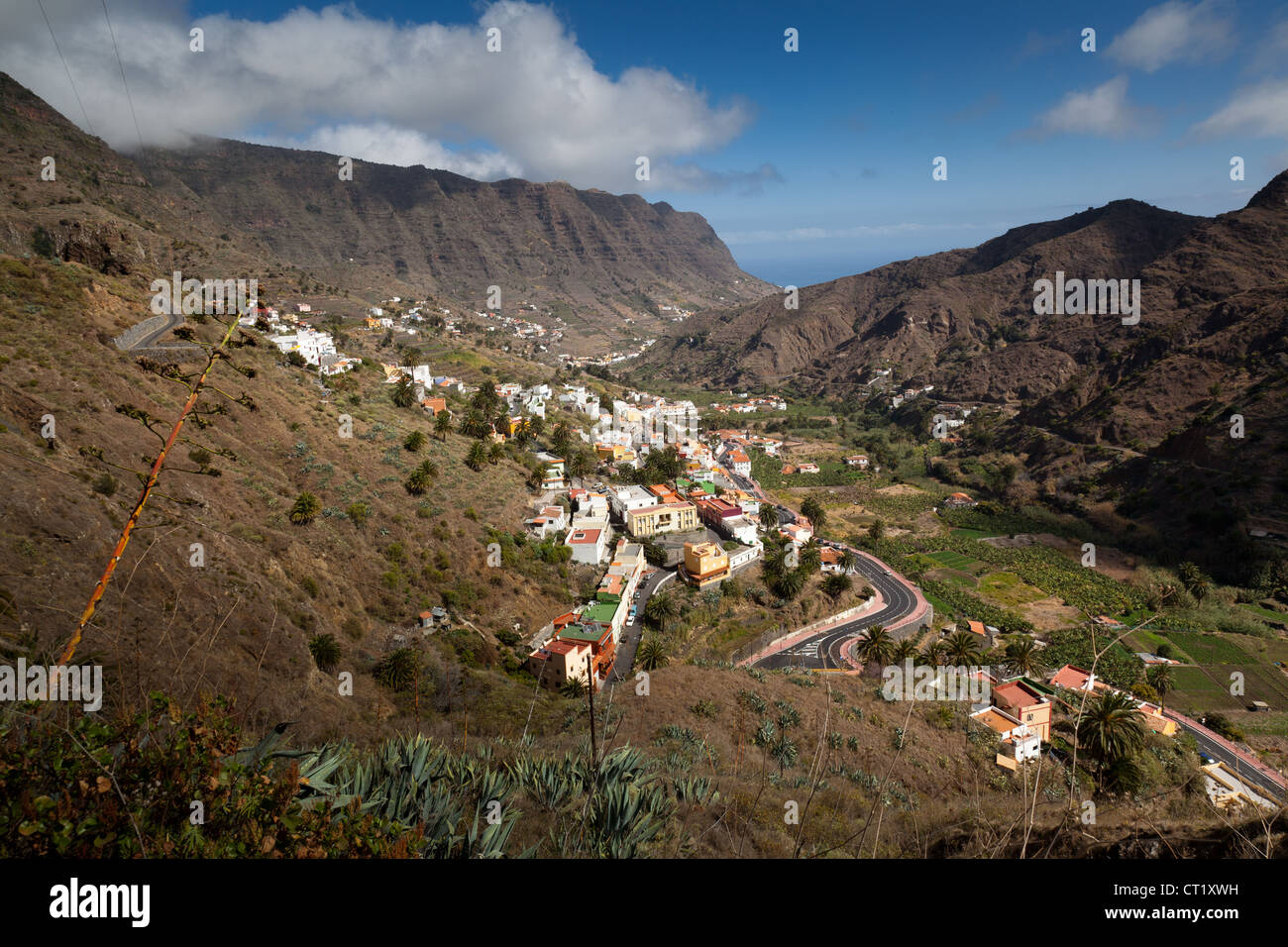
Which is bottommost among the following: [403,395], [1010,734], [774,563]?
[1010,734]

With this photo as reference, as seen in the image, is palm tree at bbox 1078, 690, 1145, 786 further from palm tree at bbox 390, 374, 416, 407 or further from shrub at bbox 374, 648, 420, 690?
palm tree at bbox 390, 374, 416, 407

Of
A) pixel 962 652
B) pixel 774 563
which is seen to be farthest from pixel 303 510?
pixel 962 652

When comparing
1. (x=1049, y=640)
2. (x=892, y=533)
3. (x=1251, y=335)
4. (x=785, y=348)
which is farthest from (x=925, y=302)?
(x=1049, y=640)

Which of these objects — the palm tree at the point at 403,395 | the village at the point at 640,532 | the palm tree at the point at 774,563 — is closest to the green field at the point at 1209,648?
the village at the point at 640,532

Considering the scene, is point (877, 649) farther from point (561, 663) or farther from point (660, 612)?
point (561, 663)

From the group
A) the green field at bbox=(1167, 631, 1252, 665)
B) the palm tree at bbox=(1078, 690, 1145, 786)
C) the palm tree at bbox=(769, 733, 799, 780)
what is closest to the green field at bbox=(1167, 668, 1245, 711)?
the green field at bbox=(1167, 631, 1252, 665)

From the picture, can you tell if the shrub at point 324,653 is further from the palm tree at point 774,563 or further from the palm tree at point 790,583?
the palm tree at point 774,563

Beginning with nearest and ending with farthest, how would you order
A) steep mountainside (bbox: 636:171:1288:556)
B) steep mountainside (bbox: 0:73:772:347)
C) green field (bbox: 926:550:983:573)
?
green field (bbox: 926:550:983:573)
steep mountainside (bbox: 636:171:1288:556)
steep mountainside (bbox: 0:73:772:347)
